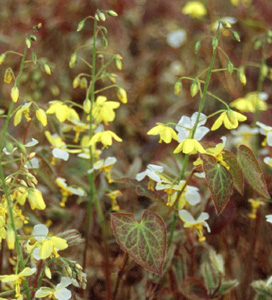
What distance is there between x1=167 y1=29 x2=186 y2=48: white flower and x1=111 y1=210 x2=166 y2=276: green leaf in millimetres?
1904

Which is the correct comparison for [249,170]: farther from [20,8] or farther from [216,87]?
[20,8]

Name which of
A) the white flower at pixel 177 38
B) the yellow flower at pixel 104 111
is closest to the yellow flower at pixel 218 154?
the yellow flower at pixel 104 111

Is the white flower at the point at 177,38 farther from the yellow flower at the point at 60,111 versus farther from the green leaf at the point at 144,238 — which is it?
the green leaf at the point at 144,238

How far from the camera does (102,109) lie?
137 cm

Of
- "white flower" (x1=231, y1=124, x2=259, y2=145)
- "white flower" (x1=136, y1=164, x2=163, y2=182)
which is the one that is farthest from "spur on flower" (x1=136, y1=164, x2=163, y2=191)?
"white flower" (x1=231, y1=124, x2=259, y2=145)

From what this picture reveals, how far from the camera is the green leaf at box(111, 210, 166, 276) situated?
42.6 inches

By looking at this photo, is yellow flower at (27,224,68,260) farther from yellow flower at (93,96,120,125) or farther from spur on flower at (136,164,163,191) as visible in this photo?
yellow flower at (93,96,120,125)

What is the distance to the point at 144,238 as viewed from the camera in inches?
44.3

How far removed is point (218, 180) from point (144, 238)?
0.20 m

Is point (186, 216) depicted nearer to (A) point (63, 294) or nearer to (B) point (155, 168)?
(B) point (155, 168)

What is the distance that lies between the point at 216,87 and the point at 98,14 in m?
1.54

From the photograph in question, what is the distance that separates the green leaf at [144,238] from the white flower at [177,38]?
1.90m

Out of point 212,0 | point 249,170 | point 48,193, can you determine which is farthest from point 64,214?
point 212,0

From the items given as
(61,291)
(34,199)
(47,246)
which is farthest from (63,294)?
(34,199)
